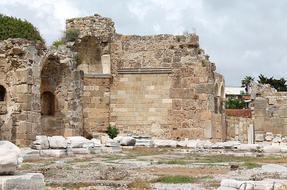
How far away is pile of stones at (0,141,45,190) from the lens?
7324 millimetres

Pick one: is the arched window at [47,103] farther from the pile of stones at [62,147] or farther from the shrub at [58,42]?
the pile of stones at [62,147]

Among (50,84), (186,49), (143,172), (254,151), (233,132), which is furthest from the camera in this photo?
(233,132)

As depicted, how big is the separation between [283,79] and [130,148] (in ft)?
183

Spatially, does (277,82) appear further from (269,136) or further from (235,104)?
(269,136)

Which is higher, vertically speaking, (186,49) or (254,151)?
(186,49)

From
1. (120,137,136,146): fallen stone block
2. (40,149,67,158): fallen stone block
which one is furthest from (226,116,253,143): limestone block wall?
(40,149,67,158): fallen stone block

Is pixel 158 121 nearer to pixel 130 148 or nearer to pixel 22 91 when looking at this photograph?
pixel 130 148

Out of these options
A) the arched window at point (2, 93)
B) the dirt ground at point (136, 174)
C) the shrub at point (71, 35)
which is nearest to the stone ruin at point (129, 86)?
the shrub at point (71, 35)

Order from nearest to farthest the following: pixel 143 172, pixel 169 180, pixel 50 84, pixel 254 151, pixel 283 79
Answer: pixel 169 180 → pixel 143 172 → pixel 254 151 → pixel 50 84 → pixel 283 79

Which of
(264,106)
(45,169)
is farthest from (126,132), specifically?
(45,169)

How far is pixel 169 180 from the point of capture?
→ 35.7ft

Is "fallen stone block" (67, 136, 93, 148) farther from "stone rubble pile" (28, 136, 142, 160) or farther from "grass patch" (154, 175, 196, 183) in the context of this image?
"grass patch" (154, 175, 196, 183)

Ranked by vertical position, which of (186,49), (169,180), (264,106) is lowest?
(169,180)

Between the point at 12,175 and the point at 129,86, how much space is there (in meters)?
19.9
